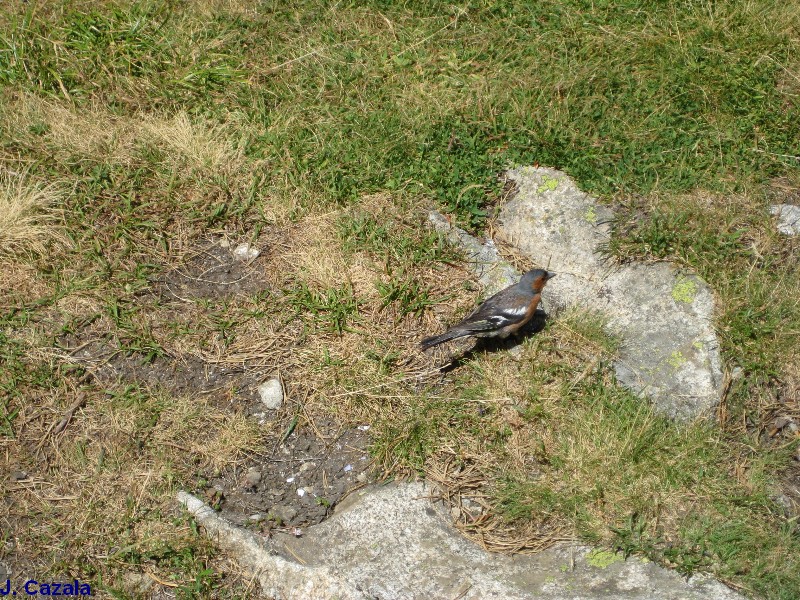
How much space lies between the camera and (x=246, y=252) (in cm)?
587

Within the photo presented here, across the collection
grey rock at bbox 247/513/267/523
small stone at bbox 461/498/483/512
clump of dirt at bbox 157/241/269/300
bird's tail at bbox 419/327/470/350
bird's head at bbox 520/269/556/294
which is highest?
bird's head at bbox 520/269/556/294

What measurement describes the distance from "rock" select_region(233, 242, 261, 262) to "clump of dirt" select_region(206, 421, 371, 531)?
1.50m

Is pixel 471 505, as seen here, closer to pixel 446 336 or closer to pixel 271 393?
pixel 446 336

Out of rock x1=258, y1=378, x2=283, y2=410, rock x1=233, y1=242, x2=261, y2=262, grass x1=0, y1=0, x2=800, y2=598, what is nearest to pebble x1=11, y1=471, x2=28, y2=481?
grass x1=0, y1=0, x2=800, y2=598

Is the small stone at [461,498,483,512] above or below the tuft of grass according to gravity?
below

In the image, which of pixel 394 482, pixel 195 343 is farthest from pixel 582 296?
pixel 195 343

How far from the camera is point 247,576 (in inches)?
167

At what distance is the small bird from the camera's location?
16.9ft

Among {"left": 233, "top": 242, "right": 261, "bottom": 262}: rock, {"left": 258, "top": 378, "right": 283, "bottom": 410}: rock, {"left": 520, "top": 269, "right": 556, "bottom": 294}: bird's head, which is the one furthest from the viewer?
{"left": 233, "top": 242, "right": 261, "bottom": 262}: rock

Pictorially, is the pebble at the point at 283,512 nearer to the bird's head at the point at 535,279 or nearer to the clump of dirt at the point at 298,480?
the clump of dirt at the point at 298,480

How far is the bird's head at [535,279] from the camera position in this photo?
5.33 meters

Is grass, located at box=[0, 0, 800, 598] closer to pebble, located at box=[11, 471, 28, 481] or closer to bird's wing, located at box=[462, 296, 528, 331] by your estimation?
pebble, located at box=[11, 471, 28, 481]

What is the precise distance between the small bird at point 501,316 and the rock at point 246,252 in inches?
57.9

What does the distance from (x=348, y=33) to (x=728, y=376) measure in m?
4.35
